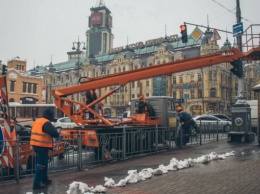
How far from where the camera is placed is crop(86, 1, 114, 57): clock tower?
11481cm

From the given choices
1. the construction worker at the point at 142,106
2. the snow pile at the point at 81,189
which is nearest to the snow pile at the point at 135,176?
the snow pile at the point at 81,189

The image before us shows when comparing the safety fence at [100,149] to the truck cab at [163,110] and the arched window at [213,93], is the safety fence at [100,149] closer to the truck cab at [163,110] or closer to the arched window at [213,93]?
the truck cab at [163,110]

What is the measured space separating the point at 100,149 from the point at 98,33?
10806cm

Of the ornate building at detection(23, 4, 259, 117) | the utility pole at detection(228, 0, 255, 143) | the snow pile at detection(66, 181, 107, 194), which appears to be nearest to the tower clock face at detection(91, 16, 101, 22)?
the ornate building at detection(23, 4, 259, 117)

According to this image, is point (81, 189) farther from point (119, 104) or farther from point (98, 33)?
point (98, 33)

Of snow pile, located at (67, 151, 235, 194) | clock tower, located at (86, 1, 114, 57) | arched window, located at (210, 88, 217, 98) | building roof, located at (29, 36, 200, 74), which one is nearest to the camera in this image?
snow pile, located at (67, 151, 235, 194)

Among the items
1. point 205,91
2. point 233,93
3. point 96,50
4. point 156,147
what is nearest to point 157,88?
point 205,91

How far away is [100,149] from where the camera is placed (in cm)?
1105

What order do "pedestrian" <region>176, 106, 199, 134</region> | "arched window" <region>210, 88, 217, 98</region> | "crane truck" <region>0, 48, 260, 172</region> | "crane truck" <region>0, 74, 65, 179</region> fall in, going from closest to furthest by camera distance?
"crane truck" <region>0, 74, 65, 179</region> → "crane truck" <region>0, 48, 260, 172</region> → "pedestrian" <region>176, 106, 199, 134</region> → "arched window" <region>210, 88, 217, 98</region>

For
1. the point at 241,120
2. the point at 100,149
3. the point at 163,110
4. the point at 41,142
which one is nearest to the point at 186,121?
the point at 163,110

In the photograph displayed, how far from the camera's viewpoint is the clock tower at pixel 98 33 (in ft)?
377

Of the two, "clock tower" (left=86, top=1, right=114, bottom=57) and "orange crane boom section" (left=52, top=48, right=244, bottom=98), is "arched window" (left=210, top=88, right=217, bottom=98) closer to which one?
"orange crane boom section" (left=52, top=48, right=244, bottom=98)

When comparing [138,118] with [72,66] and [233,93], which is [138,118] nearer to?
[233,93]

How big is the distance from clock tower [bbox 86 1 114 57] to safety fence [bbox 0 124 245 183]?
102563mm
